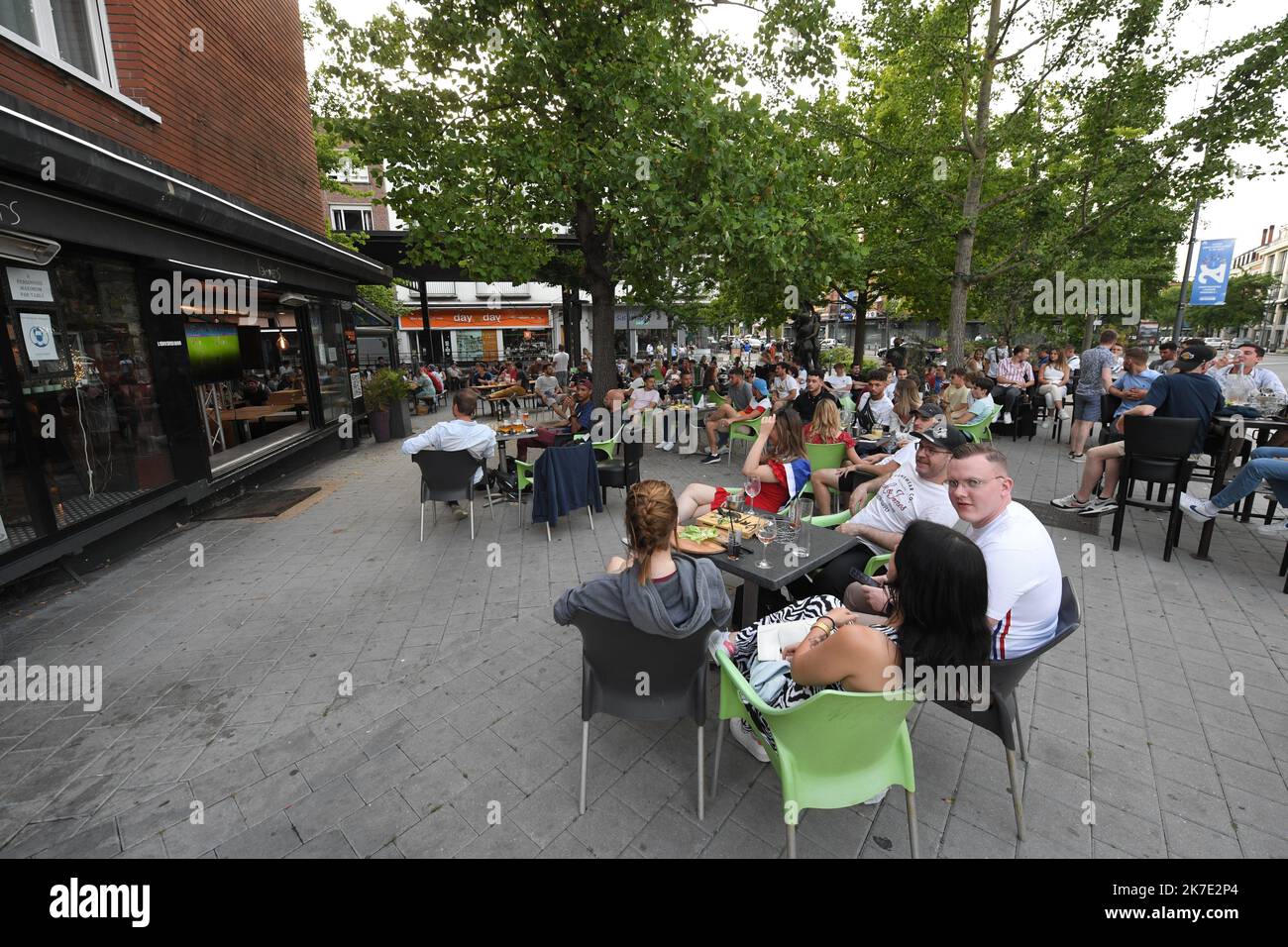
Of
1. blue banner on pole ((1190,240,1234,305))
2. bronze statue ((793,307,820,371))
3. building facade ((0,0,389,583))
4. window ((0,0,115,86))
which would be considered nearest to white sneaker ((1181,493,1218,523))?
building facade ((0,0,389,583))

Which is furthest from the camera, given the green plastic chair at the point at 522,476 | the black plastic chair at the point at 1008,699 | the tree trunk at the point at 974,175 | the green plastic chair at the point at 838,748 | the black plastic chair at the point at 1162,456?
the tree trunk at the point at 974,175

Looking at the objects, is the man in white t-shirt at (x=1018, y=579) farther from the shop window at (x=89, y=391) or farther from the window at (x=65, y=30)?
the window at (x=65, y=30)

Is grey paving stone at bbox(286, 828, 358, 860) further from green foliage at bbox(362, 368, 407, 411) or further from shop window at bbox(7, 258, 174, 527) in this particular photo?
green foliage at bbox(362, 368, 407, 411)

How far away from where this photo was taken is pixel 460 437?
6297 millimetres

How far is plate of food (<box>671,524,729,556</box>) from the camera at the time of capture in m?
3.25

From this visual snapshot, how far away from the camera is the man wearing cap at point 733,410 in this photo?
9586 millimetres

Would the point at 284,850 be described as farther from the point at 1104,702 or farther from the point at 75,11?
the point at 75,11

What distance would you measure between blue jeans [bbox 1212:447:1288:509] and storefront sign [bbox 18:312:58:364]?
10837 millimetres

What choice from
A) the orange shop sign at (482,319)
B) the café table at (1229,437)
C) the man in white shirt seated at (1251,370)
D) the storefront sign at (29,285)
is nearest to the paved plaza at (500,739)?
the café table at (1229,437)

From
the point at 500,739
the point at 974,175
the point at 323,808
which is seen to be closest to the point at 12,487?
the point at 323,808

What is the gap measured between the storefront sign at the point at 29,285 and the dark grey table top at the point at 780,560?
644 cm

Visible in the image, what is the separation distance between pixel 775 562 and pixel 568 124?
8121 millimetres

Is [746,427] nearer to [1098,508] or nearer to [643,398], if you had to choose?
[643,398]

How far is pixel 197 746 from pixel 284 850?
115 cm
